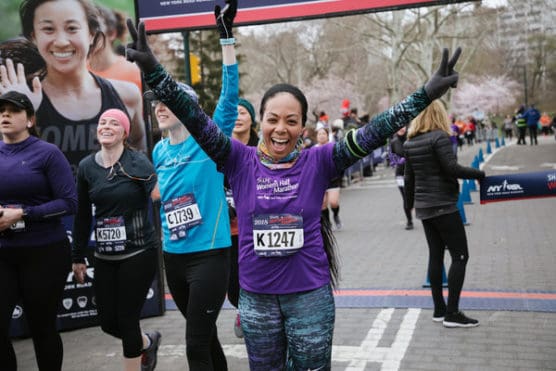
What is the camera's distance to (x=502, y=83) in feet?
230

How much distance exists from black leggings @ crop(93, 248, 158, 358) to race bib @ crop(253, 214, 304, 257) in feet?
5.23

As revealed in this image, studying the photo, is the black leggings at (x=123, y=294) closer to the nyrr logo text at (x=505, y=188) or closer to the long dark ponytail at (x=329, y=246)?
the long dark ponytail at (x=329, y=246)

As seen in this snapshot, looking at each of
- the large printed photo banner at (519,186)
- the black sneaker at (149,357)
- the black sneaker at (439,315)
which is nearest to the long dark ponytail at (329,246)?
the black sneaker at (149,357)

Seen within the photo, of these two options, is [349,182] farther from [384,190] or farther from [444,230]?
[444,230]

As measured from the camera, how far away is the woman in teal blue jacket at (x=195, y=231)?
3496 mm

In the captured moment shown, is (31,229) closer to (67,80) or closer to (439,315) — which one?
(67,80)

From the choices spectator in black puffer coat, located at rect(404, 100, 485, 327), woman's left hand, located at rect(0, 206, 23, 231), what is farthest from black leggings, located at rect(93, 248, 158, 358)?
spectator in black puffer coat, located at rect(404, 100, 485, 327)

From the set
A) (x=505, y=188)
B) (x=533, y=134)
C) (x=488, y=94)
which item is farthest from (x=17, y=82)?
(x=488, y=94)

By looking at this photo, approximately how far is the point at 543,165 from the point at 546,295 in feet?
52.6

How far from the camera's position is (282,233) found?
2.62 m

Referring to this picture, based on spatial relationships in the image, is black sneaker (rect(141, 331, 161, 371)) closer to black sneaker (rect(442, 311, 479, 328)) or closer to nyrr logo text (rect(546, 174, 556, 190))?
black sneaker (rect(442, 311, 479, 328))

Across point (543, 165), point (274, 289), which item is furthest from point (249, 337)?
point (543, 165)

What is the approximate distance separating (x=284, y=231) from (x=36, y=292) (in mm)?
2047

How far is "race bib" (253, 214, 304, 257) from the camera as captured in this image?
2.62 metres
